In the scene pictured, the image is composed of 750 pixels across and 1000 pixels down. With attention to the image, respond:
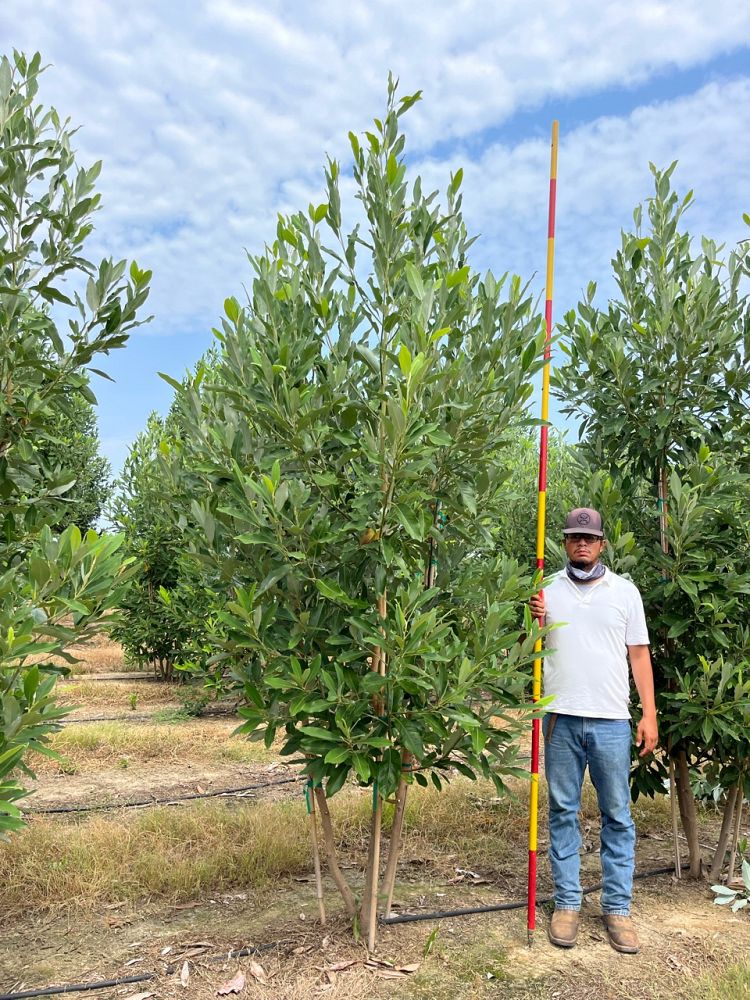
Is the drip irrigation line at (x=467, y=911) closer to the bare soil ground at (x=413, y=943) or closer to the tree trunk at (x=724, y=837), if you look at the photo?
the bare soil ground at (x=413, y=943)

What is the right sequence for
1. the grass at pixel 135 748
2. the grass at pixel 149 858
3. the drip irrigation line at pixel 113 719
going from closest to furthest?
the grass at pixel 149 858, the grass at pixel 135 748, the drip irrigation line at pixel 113 719

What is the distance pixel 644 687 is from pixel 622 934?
1285mm

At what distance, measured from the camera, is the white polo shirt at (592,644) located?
4352 millimetres

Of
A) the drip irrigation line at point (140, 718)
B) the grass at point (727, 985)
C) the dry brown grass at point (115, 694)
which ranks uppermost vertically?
the dry brown grass at point (115, 694)

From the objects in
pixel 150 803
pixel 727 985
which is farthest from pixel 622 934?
pixel 150 803

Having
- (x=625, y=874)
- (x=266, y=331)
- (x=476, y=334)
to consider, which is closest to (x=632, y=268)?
(x=476, y=334)

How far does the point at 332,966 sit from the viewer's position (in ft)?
12.6

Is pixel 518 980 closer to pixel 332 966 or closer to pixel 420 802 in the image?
pixel 332 966

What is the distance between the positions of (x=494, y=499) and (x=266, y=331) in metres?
1.39

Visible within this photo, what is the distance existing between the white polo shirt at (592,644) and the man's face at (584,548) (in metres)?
0.12

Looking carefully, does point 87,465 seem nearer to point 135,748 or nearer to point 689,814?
point 135,748

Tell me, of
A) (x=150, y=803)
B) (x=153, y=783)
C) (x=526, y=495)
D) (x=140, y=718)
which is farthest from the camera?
(x=140, y=718)

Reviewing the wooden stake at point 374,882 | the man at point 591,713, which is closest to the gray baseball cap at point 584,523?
the man at point 591,713

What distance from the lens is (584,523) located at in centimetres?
446
